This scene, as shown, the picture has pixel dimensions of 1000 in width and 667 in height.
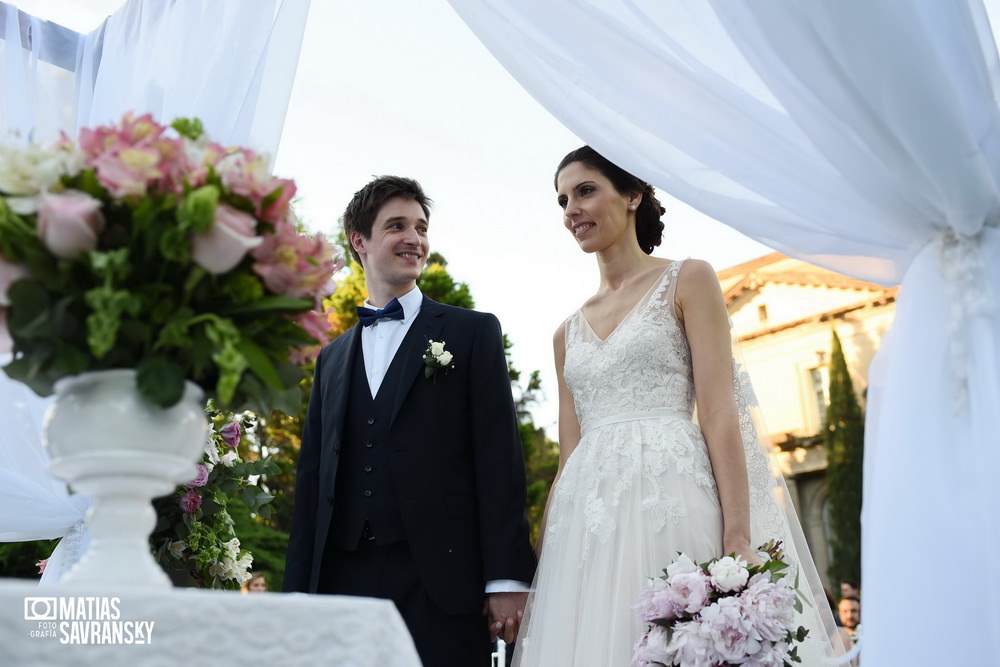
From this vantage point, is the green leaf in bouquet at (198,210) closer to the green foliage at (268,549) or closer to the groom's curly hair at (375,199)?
the groom's curly hair at (375,199)

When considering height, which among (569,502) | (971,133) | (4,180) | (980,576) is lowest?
(980,576)

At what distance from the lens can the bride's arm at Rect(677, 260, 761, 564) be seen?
9.04 feet

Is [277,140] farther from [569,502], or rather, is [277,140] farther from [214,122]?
[569,502]

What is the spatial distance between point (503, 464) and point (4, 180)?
206 cm

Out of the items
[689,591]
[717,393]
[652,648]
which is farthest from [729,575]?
[717,393]

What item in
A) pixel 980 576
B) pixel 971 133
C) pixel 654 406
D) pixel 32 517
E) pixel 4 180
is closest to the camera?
pixel 4 180

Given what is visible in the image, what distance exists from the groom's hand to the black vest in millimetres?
372

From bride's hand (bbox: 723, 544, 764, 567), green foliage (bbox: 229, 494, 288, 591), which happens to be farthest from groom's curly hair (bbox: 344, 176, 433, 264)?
green foliage (bbox: 229, 494, 288, 591)

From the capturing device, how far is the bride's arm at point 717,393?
2.76m

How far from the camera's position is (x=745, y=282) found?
26484 millimetres

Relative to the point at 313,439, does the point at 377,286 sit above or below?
above

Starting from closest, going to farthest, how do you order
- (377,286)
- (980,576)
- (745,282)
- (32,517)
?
(980,576), (32,517), (377,286), (745,282)

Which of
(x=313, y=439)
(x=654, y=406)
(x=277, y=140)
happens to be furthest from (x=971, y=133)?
(x=313, y=439)

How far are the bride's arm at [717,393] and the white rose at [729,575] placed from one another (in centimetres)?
37
